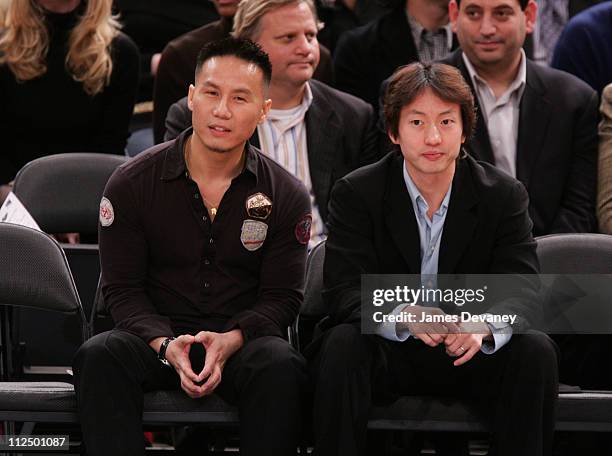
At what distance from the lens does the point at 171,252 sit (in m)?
3.50

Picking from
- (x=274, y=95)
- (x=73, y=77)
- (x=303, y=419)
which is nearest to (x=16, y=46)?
(x=73, y=77)

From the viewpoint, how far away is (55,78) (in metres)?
4.87

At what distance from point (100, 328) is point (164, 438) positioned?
514 mm

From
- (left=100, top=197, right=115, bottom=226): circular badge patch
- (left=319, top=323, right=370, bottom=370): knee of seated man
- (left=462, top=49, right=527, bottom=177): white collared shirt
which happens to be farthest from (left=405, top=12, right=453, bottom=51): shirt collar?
(left=319, top=323, right=370, bottom=370): knee of seated man

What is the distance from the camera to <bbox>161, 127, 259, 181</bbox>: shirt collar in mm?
3529

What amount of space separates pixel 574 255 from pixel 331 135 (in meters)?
1.11

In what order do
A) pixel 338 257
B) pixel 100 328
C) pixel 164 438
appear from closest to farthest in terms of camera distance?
pixel 338 257 < pixel 100 328 < pixel 164 438

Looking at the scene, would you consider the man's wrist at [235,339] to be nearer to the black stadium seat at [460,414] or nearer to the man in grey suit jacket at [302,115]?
the black stadium seat at [460,414]

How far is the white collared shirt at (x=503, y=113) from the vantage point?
444 centimetres

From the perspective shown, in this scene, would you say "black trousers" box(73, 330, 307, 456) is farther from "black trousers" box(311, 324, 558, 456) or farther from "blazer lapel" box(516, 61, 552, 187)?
"blazer lapel" box(516, 61, 552, 187)

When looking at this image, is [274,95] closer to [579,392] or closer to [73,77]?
[73,77]

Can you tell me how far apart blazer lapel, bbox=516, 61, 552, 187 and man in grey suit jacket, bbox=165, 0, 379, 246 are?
0.54 m

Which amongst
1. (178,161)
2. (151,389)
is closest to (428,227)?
(178,161)

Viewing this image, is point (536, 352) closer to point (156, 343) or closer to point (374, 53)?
point (156, 343)
